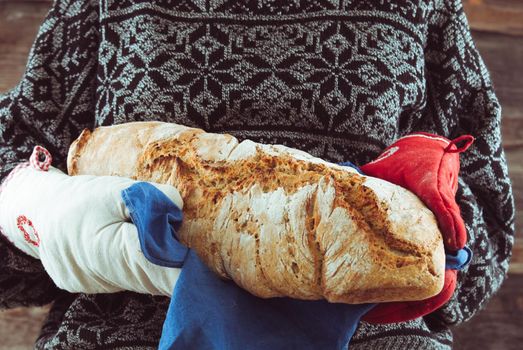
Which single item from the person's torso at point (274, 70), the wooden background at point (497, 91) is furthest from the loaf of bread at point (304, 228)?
the wooden background at point (497, 91)

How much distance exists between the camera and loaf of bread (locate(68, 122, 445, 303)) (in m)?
0.59

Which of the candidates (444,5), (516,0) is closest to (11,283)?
(444,5)

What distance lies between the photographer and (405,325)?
97cm

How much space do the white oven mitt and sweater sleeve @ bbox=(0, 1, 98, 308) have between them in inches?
10.6

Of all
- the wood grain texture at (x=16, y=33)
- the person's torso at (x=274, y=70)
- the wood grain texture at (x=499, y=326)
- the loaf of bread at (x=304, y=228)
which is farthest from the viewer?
the wood grain texture at (x=16, y=33)

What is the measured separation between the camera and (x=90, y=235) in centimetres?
67

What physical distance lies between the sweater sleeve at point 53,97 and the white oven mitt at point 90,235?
270mm

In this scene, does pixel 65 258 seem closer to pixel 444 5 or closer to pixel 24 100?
pixel 24 100

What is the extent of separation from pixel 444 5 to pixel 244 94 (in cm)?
35

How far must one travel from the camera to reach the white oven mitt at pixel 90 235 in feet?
2.16

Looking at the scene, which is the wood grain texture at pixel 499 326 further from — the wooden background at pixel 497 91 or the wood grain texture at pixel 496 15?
the wood grain texture at pixel 496 15

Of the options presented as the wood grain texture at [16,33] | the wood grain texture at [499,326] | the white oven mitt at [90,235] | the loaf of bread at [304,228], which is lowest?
the wood grain texture at [499,326]

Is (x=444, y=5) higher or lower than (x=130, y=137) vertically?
higher

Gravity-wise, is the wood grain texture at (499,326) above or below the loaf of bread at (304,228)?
below
